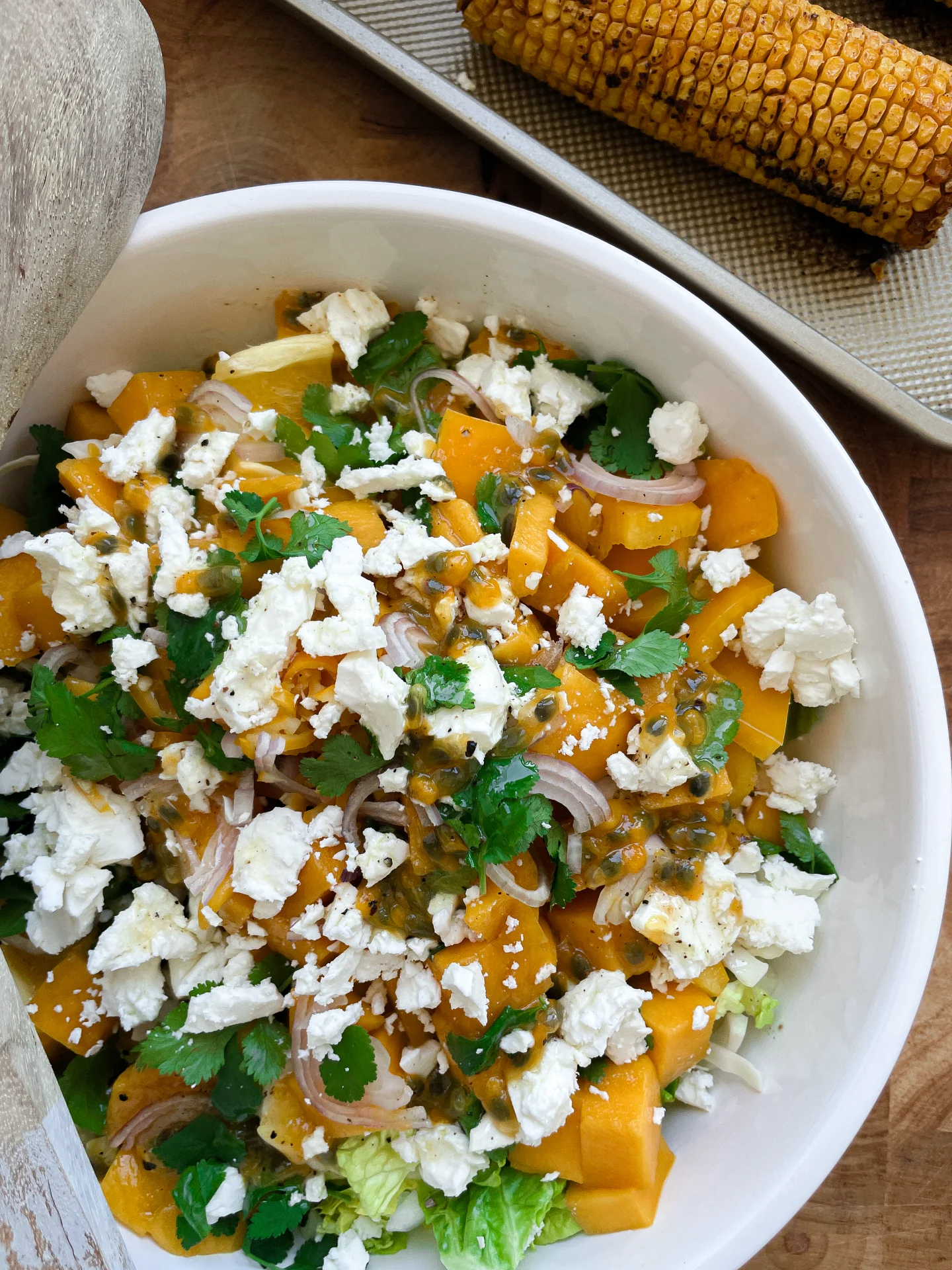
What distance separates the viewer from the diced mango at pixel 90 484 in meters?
2.07

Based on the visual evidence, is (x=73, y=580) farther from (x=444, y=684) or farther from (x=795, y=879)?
(x=795, y=879)

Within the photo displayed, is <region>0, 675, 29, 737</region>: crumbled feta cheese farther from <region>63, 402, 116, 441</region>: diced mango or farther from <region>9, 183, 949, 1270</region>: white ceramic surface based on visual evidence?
<region>63, 402, 116, 441</region>: diced mango

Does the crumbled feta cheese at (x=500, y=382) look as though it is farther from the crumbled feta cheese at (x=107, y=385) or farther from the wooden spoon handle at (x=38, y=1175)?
the wooden spoon handle at (x=38, y=1175)

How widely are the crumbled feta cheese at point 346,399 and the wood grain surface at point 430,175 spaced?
0.77 metres

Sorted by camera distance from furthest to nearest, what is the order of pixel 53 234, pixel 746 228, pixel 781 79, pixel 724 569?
pixel 746 228 → pixel 781 79 → pixel 724 569 → pixel 53 234

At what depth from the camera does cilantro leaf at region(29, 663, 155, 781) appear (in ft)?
→ 6.40

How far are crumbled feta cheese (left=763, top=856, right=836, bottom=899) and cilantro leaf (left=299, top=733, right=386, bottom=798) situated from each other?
0.88m

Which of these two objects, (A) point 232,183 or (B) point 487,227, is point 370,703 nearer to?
(B) point 487,227

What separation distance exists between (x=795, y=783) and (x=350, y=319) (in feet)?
4.55

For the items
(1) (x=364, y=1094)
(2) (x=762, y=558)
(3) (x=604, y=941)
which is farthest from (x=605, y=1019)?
(2) (x=762, y=558)

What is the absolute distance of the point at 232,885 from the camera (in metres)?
1.94

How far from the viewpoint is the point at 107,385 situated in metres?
2.21

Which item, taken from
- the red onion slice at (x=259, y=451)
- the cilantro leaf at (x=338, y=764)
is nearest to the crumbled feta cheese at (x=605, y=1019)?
the cilantro leaf at (x=338, y=764)

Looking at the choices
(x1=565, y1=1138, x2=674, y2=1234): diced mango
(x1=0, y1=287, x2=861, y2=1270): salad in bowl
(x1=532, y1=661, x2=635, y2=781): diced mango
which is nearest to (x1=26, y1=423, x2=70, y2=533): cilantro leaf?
(x1=0, y1=287, x2=861, y2=1270): salad in bowl
